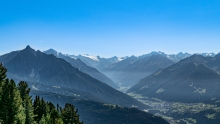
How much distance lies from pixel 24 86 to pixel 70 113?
1918cm

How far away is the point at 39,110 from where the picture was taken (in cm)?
8488

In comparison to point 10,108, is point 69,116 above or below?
below

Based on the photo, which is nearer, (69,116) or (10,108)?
(10,108)

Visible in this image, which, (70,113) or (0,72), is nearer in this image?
(70,113)

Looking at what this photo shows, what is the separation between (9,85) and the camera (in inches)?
2640

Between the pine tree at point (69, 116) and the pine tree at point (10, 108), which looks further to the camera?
the pine tree at point (69, 116)

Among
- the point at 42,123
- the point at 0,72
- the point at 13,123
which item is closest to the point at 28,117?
the point at 42,123

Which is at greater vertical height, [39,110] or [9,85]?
[9,85]

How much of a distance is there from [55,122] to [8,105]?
13.7 meters

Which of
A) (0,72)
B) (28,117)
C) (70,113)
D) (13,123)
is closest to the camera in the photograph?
(13,123)

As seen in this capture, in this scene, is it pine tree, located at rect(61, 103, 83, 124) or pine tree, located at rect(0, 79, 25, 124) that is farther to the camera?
pine tree, located at rect(61, 103, 83, 124)

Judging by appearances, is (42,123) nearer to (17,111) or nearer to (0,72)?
(17,111)

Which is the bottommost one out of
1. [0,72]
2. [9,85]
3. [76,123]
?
[76,123]

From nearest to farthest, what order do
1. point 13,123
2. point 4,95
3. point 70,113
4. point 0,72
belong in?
point 13,123, point 4,95, point 70,113, point 0,72
